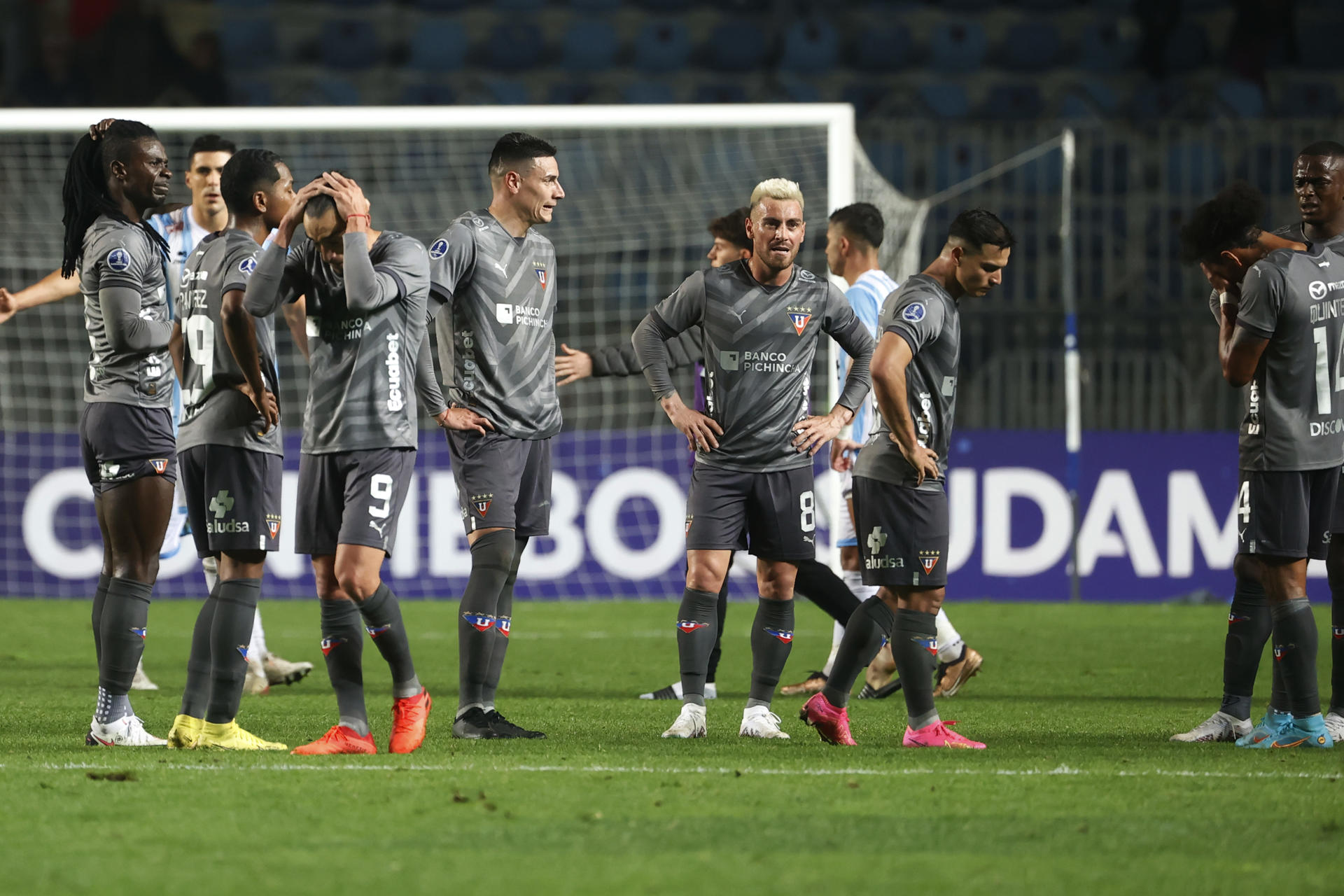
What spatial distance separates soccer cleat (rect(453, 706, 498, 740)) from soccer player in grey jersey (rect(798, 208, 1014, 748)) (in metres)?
1.09

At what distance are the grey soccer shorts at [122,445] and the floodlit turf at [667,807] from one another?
0.93 meters

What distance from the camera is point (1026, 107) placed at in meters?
17.4

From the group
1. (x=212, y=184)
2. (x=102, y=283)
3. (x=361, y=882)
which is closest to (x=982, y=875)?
(x=361, y=882)

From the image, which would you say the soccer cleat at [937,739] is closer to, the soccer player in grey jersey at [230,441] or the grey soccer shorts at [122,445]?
the soccer player in grey jersey at [230,441]

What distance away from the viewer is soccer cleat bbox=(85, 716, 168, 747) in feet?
17.3

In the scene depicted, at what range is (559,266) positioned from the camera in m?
13.9

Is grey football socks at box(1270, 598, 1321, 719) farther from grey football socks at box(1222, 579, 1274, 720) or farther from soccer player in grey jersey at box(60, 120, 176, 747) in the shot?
soccer player in grey jersey at box(60, 120, 176, 747)

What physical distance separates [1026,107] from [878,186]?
266 inches

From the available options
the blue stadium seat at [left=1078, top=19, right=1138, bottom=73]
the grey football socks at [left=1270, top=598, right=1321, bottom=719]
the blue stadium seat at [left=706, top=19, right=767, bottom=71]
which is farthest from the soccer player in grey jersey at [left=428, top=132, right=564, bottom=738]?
the blue stadium seat at [left=1078, top=19, right=1138, bottom=73]

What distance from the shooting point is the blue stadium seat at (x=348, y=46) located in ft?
59.4

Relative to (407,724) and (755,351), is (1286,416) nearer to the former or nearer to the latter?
(755,351)

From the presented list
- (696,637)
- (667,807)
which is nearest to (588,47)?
(696,637)

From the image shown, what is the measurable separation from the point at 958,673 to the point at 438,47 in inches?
523

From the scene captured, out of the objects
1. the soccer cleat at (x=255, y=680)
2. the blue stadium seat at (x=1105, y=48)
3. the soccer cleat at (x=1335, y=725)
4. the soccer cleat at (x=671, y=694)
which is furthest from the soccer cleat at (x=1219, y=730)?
the blue stadium seat at (x=1105, y=48)
